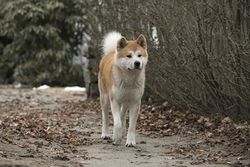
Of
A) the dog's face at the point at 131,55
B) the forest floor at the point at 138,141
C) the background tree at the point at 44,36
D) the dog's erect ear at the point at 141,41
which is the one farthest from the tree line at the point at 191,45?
the background tree at the point at 44,36

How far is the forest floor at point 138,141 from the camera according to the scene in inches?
274

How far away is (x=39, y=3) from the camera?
21.7m

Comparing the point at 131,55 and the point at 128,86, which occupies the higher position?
the point at 131,55

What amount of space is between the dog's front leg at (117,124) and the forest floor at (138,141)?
12cm

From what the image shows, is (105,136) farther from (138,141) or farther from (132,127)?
(132,127)

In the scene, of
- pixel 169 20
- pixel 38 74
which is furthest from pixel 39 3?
pixel 169 20

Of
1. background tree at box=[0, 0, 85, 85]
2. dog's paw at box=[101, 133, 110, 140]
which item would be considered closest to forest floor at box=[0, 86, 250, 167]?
dog's paw at box=[101, 133, 110, 140]

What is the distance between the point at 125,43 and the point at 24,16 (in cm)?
1379

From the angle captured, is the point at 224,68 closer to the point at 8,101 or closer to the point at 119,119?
the point at 119,119

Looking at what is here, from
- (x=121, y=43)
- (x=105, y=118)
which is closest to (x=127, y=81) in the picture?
(x=121, y=43)

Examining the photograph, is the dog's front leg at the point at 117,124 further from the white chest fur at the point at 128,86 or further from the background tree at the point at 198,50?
the background tree at the point at 198,50

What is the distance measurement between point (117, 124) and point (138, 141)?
76 cm

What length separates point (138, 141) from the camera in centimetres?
888

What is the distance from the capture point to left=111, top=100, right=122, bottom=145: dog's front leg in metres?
8.25
